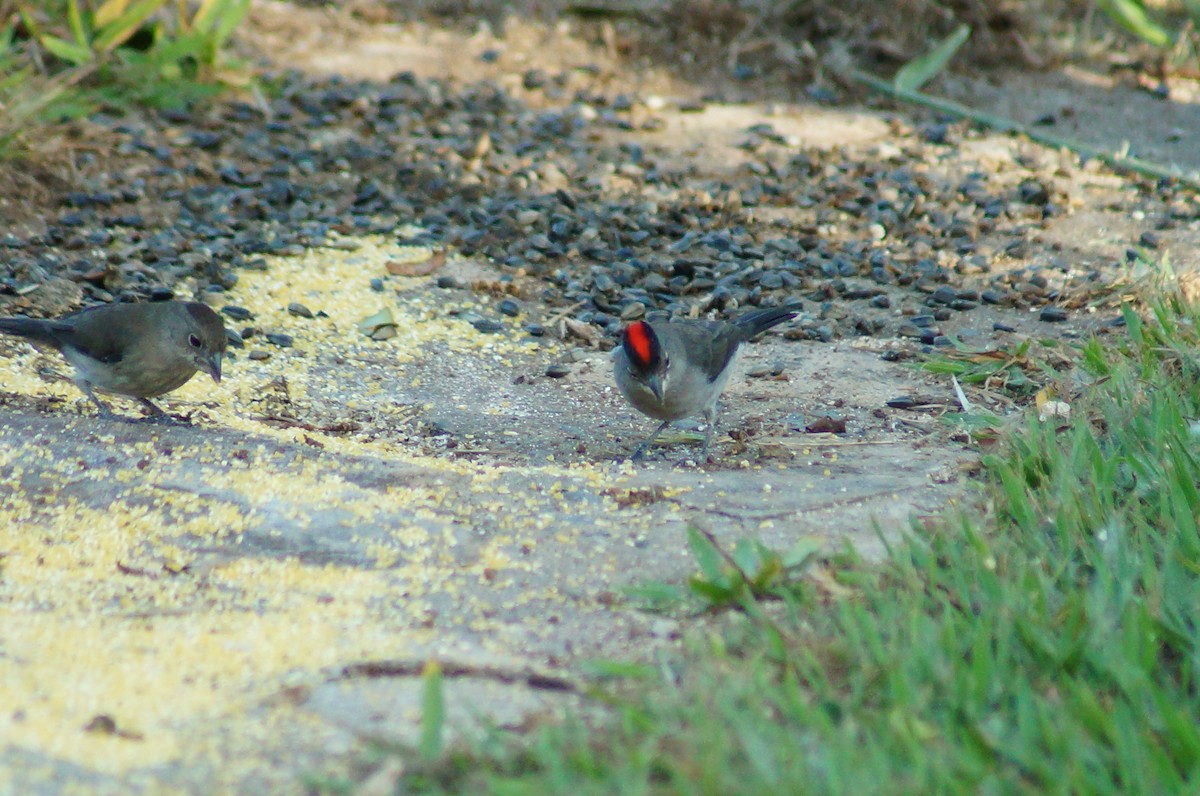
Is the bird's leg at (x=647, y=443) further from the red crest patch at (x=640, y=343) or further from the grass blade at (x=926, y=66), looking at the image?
the grass blade at (x=926, y=66)

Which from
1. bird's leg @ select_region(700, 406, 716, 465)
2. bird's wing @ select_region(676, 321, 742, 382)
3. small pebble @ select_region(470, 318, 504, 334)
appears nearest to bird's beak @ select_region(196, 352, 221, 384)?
small pebble @ select_region(470, 318, 504, 334)

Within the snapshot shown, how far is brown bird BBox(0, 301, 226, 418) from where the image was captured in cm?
511

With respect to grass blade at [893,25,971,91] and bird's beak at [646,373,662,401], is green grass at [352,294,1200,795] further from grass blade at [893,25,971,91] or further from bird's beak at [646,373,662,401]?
grass blade at [893,25,971,91]

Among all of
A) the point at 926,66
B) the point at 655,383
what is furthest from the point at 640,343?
the point at 926,66

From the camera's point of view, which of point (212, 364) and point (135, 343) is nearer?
point (135, 343)

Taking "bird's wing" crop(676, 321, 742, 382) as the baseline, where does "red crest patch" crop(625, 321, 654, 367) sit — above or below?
above

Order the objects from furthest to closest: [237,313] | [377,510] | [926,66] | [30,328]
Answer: [926,66]
[237,313]
[30,328]
[377,510]

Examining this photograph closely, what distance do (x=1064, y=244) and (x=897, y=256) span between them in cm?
96

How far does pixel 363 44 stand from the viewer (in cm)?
990

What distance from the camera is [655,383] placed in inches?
194

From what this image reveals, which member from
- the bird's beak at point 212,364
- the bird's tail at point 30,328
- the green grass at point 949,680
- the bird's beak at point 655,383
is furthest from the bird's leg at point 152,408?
the green grass at point 949,680

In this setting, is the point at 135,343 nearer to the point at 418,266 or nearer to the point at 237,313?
the point at 237,313

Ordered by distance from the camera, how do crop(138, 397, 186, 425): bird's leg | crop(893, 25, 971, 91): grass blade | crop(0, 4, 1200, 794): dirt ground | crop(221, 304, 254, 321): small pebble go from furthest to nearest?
crop(893, 25, 971, 91): grass blade → crop(221, 304, 254, 321): small pebble → crop(138, 397, 186, 425): bird's leg → crop(0, 4, 1200, 794): dirt ground

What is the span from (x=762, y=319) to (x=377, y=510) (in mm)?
2359
